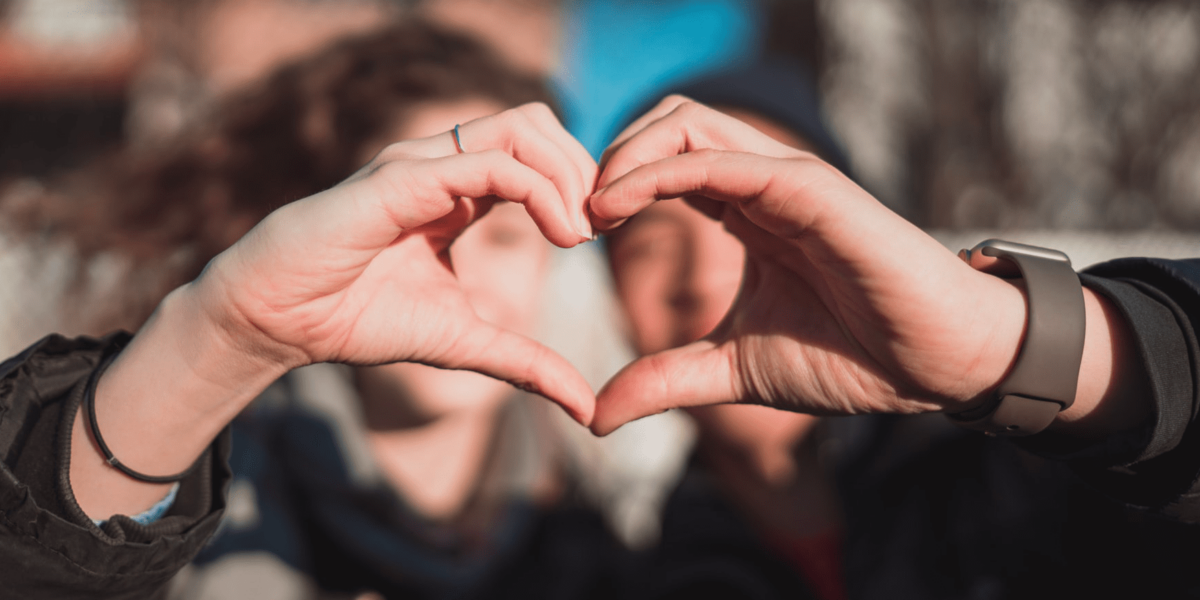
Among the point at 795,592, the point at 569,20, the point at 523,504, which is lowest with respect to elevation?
the point at 795,592

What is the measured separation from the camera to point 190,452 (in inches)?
35.0

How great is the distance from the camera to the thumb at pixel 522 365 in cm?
95

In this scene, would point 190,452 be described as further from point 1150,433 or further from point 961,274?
point 1150,433

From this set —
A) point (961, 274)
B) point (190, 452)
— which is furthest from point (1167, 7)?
point (190, 452)

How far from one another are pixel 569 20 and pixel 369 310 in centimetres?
456

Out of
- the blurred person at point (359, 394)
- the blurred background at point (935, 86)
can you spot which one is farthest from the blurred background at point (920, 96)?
the blurred person at point (359, 394)

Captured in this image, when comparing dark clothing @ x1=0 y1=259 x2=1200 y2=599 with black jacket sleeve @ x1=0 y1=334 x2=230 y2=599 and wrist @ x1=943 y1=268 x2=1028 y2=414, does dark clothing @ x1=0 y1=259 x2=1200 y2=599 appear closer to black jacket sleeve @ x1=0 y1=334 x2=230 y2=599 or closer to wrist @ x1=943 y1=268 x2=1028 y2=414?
black jacket sleeve @ x1=0 y1=334 x2=230 y2=599

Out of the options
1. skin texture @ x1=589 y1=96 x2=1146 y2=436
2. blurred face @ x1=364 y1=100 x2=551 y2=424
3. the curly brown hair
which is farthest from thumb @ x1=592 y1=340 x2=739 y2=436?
the curly brown hair

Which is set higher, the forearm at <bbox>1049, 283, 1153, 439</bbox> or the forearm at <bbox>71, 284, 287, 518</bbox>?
the forearm at <bbox>71, 284, 287, 518</bbox>

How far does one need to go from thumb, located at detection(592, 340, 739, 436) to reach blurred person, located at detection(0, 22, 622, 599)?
785 millimetres

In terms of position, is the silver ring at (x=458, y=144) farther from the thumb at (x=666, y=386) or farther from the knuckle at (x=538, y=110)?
the thumb at (x=666, y=386)

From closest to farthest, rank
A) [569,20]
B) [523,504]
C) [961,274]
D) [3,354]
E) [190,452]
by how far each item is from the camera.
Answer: [961,274]
[190,452]
[523,504]
[3,354]
[569,20]

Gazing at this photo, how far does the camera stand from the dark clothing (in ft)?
2.59

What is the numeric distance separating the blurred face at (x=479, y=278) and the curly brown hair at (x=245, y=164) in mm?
Result: 72
